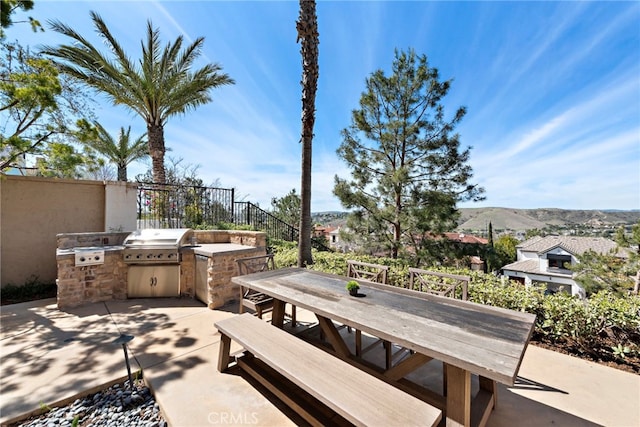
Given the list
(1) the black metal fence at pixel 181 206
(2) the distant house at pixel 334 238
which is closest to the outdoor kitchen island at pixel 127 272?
(1) the black metal fence at pixel 181 206

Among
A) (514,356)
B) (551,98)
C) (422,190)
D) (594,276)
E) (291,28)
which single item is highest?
(291,28)

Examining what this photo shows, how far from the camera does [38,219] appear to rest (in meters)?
5.12

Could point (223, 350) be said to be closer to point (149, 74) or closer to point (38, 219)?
point (38, 219)

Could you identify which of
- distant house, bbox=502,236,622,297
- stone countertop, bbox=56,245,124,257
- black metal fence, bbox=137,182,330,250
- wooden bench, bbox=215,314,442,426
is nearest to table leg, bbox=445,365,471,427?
wooden bench, bbox=215,314,442,426

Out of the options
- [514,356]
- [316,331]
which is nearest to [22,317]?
[316,331]

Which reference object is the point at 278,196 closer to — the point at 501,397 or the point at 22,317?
the point at 22,317

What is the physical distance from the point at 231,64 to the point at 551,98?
945 cm

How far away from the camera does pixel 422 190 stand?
7684mm

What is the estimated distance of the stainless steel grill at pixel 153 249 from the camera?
4.55 metres

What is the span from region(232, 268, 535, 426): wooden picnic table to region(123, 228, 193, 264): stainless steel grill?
7.18 ft

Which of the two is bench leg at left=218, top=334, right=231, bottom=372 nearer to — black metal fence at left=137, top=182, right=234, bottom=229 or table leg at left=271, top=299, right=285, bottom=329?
table leg at left=271, top=299, right=285, bottom=329

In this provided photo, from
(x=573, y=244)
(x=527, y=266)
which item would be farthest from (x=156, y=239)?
(x=573, y=244)

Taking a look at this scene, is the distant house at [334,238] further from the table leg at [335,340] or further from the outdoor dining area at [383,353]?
the table leg at [335,340]

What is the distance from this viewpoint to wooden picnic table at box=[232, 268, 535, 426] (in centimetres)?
153
